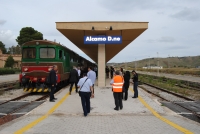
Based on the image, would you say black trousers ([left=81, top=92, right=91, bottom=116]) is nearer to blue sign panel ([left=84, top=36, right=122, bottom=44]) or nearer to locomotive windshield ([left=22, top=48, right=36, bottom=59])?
locomotive windshield ([left=22, top=48, right=36, bottom=59])

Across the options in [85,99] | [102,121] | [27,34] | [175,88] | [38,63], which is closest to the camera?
[102,121]

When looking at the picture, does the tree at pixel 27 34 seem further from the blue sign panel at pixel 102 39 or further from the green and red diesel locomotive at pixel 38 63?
the green and red diesel locomotive at pixel 38 63

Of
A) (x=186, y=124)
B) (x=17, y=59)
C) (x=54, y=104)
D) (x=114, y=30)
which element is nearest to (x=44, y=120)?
(x=54, y=104)

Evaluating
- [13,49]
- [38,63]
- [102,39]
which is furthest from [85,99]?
[13,49]

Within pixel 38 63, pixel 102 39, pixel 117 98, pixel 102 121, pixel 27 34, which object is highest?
pixel 27 34

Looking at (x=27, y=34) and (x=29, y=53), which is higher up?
(x=27, y=34)

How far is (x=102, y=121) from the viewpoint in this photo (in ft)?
26.2

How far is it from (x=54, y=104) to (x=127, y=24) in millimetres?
8930

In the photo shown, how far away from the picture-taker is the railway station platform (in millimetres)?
6793

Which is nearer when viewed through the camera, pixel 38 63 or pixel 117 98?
pixel 117 98

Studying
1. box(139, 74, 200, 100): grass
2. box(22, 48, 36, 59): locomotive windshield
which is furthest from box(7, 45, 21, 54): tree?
box(22, 48, 36, 59): locomotive windshield

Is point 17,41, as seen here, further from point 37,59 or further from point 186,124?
point 186,124

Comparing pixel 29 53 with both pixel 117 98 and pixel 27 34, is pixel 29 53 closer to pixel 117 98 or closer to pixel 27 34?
pixel 117 98

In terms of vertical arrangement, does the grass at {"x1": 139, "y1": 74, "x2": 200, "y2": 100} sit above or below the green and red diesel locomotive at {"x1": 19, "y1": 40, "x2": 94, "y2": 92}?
below
